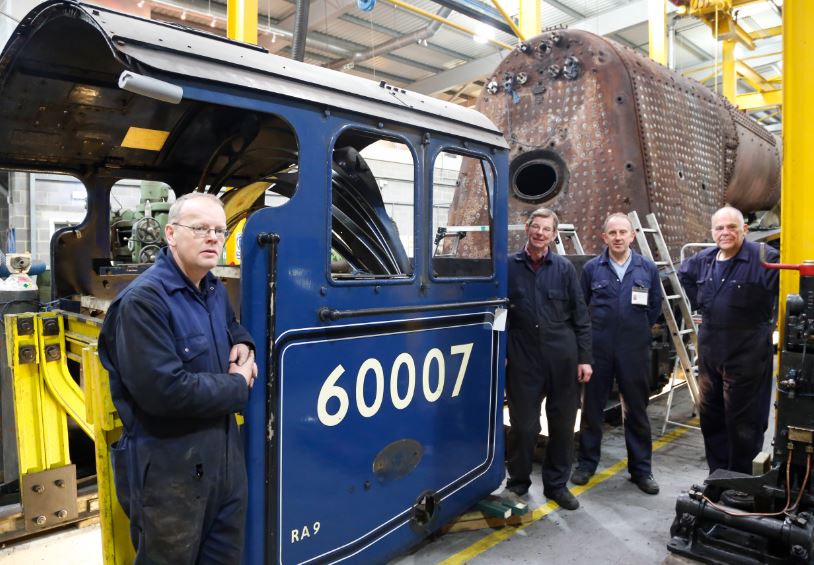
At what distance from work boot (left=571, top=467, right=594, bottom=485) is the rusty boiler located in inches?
68.4

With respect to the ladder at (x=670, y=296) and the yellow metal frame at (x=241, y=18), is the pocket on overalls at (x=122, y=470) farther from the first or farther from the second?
the yellow metal frame at (x=241, y=18)

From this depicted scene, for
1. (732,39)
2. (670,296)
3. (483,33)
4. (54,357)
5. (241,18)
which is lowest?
(54,357)

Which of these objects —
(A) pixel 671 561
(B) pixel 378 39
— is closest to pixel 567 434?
(A) pixel 671 561

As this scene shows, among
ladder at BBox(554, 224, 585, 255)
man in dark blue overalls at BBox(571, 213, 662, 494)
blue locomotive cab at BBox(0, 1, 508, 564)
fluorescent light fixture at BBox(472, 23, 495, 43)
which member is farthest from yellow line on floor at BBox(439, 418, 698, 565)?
fluorescent light fixture at BBox(472, 23, 495, 43)

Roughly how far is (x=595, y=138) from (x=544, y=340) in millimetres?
2229

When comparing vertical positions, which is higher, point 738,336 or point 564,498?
point 738,336

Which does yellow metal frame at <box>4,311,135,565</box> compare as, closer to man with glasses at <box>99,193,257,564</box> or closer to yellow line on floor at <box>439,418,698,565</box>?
man with glasses at <box>99,193,257,564</box>

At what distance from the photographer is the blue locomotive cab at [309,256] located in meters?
1.91

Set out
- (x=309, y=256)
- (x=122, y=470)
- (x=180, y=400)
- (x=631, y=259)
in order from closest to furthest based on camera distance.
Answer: (x=180, y=400) → (x=122, y=470) → (x=309, y=256) → (x=631, y=259)

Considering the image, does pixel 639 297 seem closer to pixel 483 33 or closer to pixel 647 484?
pixel 647 484

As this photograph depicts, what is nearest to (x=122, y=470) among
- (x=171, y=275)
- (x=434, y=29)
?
(x=171, y=275)

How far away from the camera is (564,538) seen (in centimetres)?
303

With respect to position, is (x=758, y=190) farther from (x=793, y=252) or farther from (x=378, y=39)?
(x=378, y=39)

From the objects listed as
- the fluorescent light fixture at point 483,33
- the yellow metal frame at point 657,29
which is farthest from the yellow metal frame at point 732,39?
the fluorescent light fixture at point 483,33
